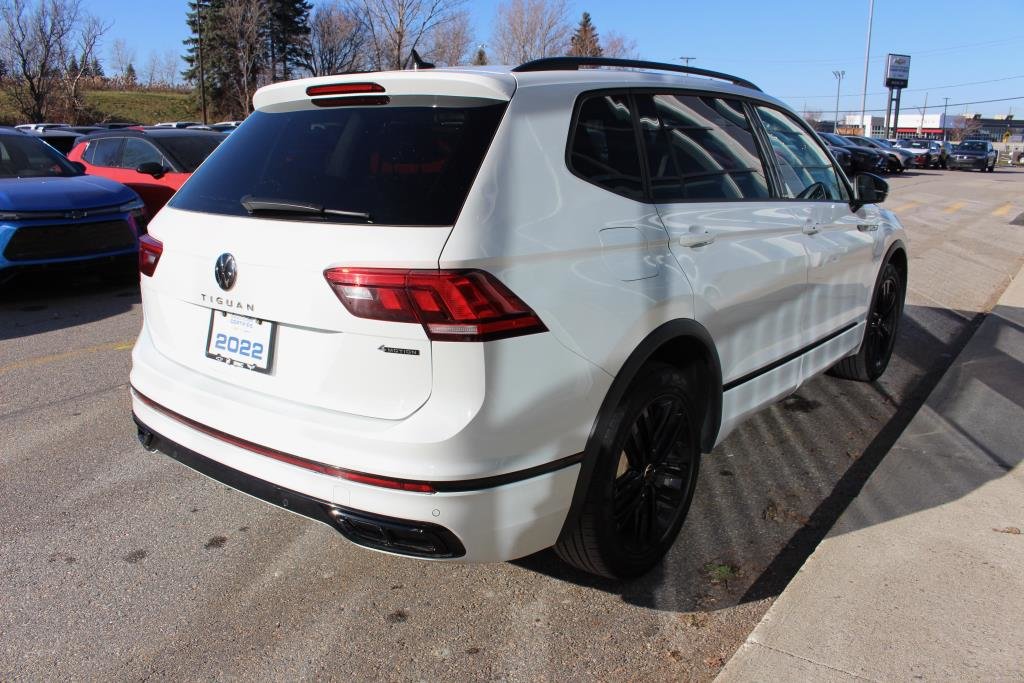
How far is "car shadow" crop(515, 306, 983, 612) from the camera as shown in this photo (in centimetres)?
309

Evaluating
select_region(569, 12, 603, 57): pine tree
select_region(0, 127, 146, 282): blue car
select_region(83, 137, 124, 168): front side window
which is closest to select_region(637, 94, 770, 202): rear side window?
select_region(0, 127, 146, 282): blue car

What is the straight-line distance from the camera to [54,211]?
284 inches

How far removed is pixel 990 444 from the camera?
422cm

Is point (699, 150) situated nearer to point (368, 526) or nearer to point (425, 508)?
point (425, 508)

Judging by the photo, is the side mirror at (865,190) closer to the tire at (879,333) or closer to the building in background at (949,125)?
the tire at (879,333)

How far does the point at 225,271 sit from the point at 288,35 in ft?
170

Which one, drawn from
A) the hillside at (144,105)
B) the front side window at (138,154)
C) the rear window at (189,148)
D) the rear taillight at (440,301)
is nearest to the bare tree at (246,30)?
the hillside at (144,105)

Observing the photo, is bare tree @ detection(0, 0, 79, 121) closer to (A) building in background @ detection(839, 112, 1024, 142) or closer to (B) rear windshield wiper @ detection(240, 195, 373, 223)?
(B) rear windshield wiper @ detection(240, 195, 373, 223)

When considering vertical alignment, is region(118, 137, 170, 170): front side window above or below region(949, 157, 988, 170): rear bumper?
above

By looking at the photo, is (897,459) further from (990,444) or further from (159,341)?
(159,341)

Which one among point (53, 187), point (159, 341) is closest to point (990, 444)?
point (159, 341)

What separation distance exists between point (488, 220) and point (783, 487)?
2375mm

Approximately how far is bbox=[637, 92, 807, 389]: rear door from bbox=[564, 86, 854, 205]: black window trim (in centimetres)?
2

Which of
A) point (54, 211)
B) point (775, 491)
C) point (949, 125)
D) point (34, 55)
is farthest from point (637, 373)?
point (949, 125)
